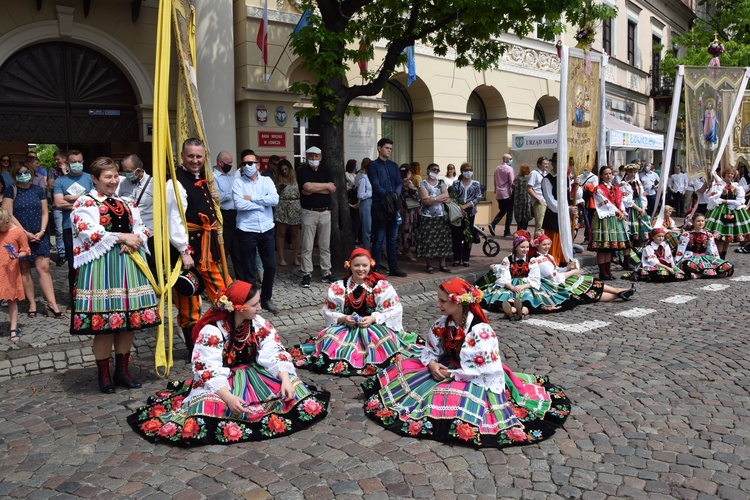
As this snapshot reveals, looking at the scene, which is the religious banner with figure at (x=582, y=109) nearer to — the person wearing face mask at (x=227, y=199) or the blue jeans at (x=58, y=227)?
the person wearing face mask at (x=227, y=199)

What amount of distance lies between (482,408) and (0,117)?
10567 mm

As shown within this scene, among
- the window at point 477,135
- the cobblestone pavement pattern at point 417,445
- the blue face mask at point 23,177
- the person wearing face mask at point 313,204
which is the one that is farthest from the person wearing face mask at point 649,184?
the blue face mask at point 23,177

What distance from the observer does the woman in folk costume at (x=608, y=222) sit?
10.5 metres

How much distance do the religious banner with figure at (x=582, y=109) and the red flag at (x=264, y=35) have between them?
5.75m

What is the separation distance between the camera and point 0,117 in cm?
1154

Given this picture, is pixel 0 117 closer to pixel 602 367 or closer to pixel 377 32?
pixel 377 32

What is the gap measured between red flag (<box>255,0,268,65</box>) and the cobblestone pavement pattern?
794 cm

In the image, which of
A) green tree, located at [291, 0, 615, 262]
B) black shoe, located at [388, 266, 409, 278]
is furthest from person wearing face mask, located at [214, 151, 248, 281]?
black shoe, located at [388, 266, 409, 278]

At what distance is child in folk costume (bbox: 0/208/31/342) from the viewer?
6797mm

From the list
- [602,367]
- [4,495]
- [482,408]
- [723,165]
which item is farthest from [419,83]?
[4,495]

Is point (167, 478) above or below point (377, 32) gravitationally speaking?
below

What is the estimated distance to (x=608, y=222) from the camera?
10.5 meters

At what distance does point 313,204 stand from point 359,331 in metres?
3.95

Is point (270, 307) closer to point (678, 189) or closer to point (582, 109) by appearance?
point (582, 109)
